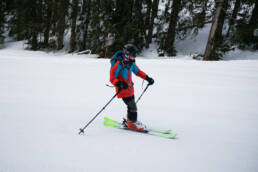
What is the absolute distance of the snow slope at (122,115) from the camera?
235 centimetres

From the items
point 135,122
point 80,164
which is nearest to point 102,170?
point 80,164

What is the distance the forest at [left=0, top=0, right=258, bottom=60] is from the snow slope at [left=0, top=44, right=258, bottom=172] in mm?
5498

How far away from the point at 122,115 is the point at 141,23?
45.3ft

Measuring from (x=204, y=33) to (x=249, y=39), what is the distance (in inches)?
193

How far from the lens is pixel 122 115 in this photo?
4.09 m

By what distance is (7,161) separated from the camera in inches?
86.2

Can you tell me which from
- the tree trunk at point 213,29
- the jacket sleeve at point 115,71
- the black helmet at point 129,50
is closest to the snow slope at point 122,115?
the jacket sleeve at point 115,71

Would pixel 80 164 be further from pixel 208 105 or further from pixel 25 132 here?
pixel 208 105

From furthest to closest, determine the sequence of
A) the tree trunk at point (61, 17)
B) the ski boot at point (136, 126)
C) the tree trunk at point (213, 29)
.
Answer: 1. the tree trunk at point (61, 17)
2. the tree trunk at point (213, 29)
3. the ski boot at point (136, 126)

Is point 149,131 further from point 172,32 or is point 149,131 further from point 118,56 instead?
point 172,32

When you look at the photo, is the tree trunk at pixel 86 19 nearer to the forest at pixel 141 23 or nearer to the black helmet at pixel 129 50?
the forest at pixel 141 23

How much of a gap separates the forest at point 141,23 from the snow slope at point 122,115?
216 inches

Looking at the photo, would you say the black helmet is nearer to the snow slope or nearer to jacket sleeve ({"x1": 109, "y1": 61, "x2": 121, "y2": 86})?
jacket sleeve ({"x1": 109, "y1": 61, "x2": 121, "y2": 86})

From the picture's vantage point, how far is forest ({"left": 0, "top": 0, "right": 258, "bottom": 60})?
441 inches
